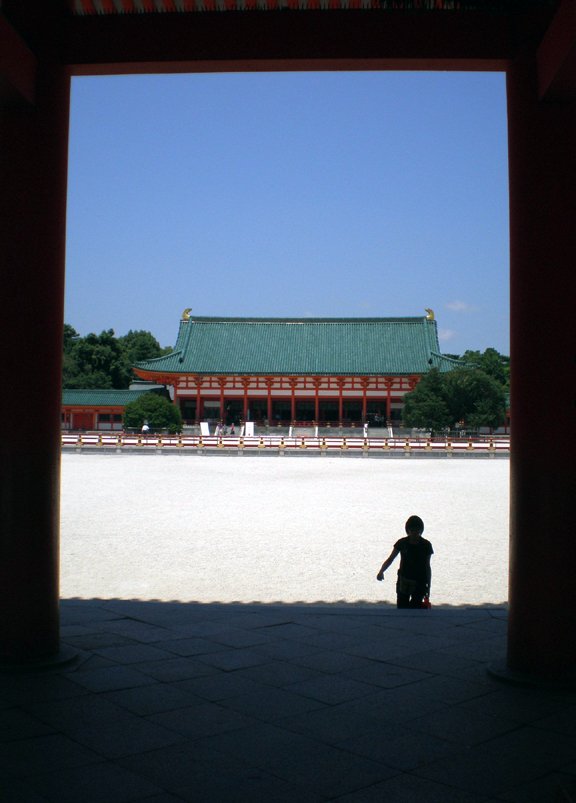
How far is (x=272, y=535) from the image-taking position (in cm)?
A: 1048

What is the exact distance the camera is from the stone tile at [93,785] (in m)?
2.36

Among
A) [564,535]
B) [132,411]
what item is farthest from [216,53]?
[132,411]

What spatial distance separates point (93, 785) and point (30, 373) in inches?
76.5

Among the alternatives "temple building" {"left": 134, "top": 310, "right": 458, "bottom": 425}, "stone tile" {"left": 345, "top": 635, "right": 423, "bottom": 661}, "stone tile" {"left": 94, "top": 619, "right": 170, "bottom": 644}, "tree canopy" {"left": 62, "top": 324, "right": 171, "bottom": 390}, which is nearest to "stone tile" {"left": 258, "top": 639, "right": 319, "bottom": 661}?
"stone tile" {"left": 345, "top": 635, "right": 423, "bottom": 661}

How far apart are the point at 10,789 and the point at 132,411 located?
34.9 metres

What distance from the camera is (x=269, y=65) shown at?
3939 millimetres

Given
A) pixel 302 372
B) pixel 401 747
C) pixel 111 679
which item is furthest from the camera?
pixel 302 372

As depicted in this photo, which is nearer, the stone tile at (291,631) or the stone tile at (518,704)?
the stone tile at (518,704)

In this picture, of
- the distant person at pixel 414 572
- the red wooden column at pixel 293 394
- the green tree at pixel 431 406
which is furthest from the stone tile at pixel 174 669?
the red wooden column at pixel 293 394

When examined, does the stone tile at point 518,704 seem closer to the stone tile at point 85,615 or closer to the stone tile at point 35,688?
the stone tile at point 35,688

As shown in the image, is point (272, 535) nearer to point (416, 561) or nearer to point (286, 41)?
point (416, 561)

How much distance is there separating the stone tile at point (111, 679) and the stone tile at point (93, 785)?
89 centimetres

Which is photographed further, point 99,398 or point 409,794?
point 99,398

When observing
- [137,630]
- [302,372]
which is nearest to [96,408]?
[302,372]
